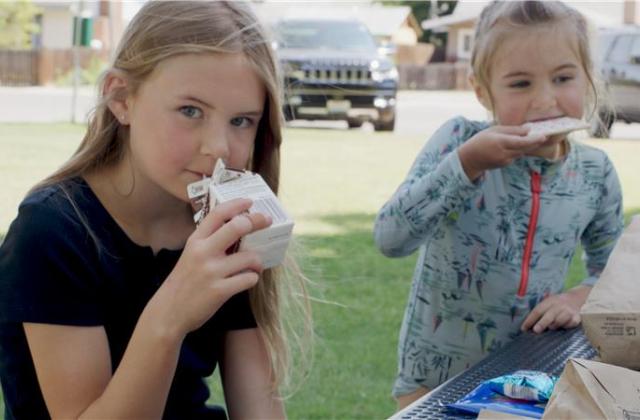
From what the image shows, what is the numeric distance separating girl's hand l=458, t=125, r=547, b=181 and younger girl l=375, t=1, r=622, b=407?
11cm

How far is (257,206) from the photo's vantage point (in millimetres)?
1515

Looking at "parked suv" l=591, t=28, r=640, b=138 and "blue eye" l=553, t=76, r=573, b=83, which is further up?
"blue eye" l=553, t=76, r=573, b=83

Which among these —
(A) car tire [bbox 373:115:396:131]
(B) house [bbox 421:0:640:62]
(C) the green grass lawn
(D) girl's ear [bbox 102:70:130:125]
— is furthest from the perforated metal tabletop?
(B) house [bbox 421:0:640:62]

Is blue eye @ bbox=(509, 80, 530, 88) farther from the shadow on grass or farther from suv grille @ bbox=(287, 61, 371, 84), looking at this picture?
suv grille @ bbox=(287, 61, 371, 84)

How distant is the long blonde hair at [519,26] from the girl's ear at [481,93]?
0.04 feet

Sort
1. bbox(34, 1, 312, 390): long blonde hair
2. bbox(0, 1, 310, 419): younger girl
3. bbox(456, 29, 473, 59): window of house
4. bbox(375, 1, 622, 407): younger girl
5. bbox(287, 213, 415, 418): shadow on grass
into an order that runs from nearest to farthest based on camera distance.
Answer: bbox(0, 1, 310, 419): younger girl
bbox(34, 1, 312, 390): long blonde hair
bbox(375, 1, 622, 407): younger girl
bbox(287, 213, 415, 418): shadow on grass
bbox(456, 29, 473, 59): window of house

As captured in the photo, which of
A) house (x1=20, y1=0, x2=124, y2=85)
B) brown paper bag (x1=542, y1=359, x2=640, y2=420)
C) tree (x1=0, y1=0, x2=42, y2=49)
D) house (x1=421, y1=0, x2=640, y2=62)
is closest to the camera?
brown paper bag (x1=542, y1=359, x2=640, y2=420)

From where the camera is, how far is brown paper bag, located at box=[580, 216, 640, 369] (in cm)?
147

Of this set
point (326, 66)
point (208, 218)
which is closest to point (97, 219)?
point (208, 218)

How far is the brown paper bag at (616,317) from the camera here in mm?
1474

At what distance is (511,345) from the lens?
6.63 ft

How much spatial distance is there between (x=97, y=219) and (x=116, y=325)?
0.64ft

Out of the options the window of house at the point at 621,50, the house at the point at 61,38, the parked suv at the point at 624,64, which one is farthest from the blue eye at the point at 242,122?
the house at the point at 61,38

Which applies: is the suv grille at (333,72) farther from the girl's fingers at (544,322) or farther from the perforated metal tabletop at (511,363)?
the perforated metal tabletop at (511,363)
